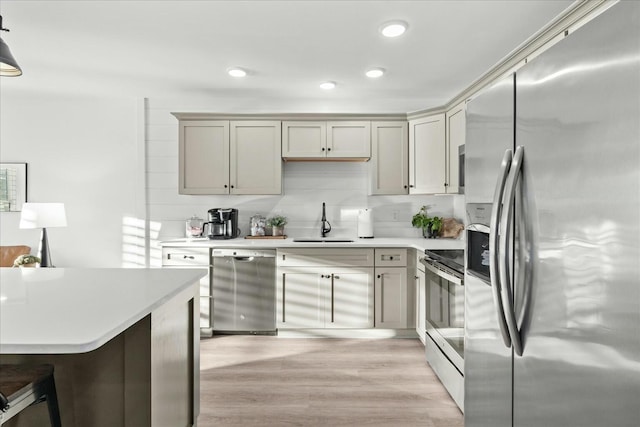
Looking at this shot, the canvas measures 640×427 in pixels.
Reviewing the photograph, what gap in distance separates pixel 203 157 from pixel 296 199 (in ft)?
3.50

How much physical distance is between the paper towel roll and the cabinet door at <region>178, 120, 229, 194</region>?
1422 millimetres

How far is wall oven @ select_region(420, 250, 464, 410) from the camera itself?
86.9 inches

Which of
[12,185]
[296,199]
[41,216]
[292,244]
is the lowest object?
[292,244]

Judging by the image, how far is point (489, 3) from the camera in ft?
7.29

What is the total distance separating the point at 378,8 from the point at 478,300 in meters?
1.77

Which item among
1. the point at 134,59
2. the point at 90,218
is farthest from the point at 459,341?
the point at 90,218

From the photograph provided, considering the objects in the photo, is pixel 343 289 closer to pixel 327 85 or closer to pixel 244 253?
pixel 244 253

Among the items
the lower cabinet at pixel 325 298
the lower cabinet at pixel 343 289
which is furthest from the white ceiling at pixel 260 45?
the lower cabinet at pixel 325 298

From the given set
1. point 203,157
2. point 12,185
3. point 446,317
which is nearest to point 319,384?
point 446,317

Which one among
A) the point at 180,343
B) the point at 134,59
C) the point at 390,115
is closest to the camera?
the point at 180,343

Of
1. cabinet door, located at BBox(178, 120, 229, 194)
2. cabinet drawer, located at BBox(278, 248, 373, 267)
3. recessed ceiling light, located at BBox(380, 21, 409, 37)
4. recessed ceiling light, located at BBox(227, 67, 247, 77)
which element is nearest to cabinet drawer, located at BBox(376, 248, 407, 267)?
cabinet drawer, located at BBox(278, 248, 373, 267)

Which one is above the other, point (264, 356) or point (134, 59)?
point (134, 59)

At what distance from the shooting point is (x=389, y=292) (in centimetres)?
357

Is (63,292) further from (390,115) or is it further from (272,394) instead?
(390,115)
